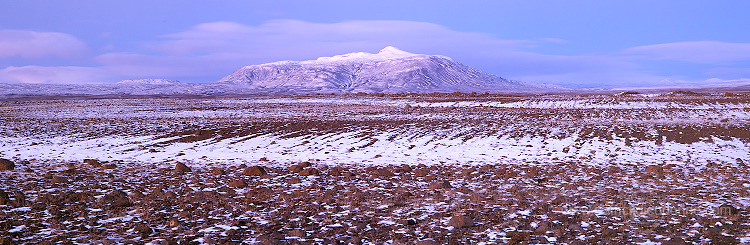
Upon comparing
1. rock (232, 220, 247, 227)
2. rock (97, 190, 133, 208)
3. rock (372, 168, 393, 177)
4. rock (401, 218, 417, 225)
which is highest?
rock (97, 190, 133, 208)

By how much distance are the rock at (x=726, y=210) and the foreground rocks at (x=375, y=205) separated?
2 cm

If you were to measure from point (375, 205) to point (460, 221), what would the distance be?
5.79ft

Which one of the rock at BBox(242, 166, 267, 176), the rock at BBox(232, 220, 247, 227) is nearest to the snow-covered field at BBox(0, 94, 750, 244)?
the rock at BBox(232, 220, 247, 227)

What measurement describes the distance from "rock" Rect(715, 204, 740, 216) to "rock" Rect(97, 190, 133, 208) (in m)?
9.11

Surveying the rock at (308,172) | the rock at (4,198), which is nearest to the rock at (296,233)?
the rock at (4,198)

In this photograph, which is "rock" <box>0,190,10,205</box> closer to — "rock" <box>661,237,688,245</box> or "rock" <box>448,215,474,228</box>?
"rock" <box>448,215,474,228</box>

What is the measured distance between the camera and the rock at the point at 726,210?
9062 millimetres

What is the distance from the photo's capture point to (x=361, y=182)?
12375mm

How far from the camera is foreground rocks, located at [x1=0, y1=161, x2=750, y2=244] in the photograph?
314 inches

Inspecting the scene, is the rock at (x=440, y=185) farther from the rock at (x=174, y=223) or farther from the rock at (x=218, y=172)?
the rock at (x=174, y=223)

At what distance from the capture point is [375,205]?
9984 mm

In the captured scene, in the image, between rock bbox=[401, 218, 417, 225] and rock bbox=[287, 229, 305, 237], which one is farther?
rock bbox=[401, 218, 417, 225]

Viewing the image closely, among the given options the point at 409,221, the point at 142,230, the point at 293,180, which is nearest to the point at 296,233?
the point at 409,221

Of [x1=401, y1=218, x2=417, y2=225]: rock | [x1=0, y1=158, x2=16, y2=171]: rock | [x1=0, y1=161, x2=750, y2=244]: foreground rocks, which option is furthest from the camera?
[x1=0, y1=158, x2=16, y2=171]: rock
